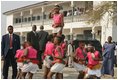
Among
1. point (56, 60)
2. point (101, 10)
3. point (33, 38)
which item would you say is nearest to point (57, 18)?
point (33, 38)

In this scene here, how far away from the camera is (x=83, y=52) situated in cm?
1004

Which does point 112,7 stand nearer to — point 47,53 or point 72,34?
point 72,34

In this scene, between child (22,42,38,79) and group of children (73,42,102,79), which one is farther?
group of children (73,42,102,79)

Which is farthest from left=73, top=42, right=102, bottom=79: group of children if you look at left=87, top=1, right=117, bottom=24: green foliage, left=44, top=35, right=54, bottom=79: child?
left=87, top=1, right=117, bottom=24: green foliage

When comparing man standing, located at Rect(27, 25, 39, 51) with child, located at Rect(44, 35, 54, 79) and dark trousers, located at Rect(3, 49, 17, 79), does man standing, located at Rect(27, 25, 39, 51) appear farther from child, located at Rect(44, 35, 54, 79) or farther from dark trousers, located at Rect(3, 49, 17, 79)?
child, located at Rect(44, 35, 54, 79)

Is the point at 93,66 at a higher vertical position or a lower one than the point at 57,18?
lower

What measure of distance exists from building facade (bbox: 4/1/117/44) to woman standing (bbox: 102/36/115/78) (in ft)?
47.2

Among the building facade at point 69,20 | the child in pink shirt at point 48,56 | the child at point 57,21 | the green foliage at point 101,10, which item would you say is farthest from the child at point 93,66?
the building facade at point 69,20

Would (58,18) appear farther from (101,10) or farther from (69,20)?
(69,20)

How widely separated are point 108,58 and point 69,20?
920 inches

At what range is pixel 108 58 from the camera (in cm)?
1249

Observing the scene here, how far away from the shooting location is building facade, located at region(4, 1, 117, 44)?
30078 millimetres

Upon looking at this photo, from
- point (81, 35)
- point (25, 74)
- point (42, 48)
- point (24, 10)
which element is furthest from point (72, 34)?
point (25, 74)

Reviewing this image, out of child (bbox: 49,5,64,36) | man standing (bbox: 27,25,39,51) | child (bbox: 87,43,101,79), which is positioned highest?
child (bbox: 49,5,64,36)
